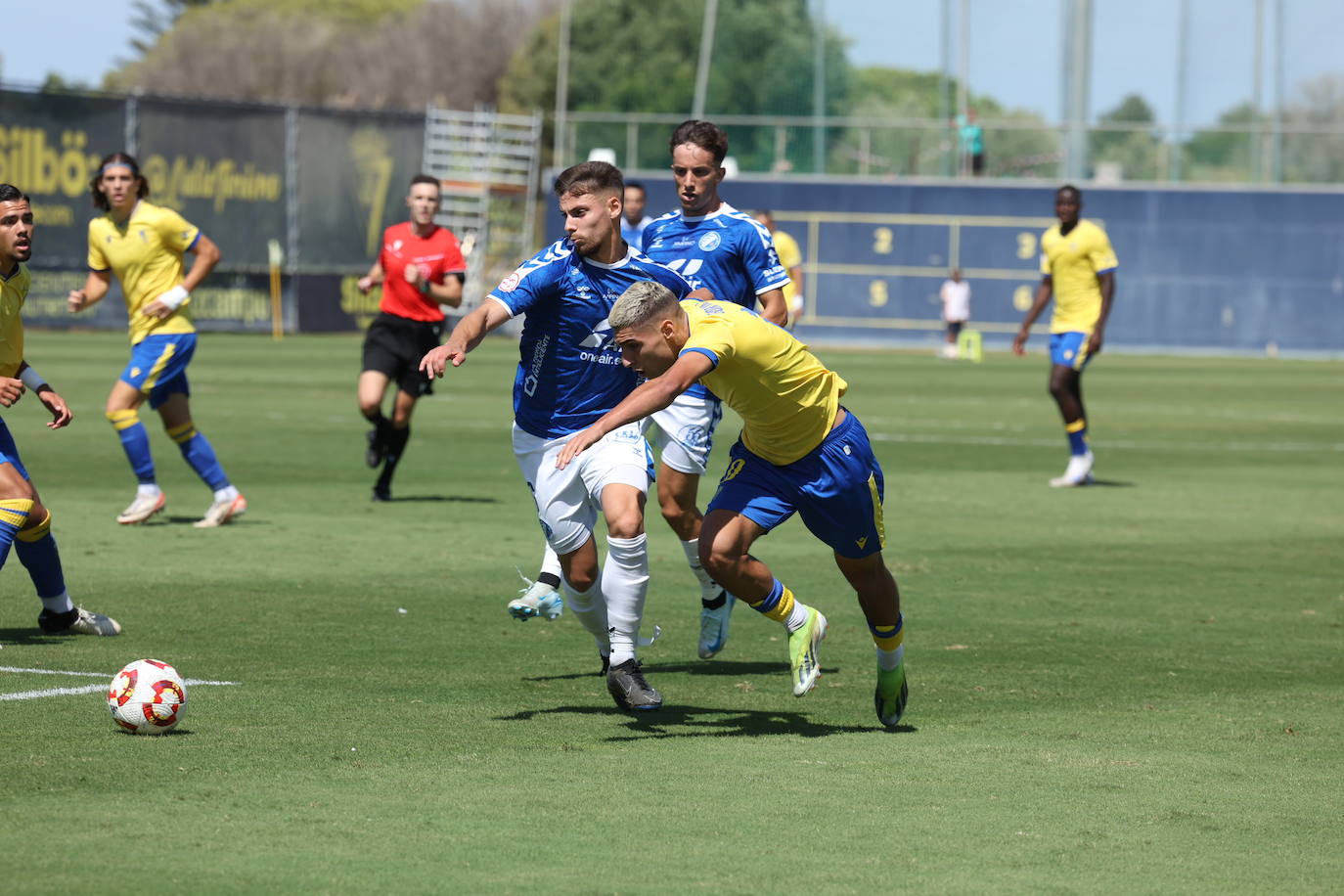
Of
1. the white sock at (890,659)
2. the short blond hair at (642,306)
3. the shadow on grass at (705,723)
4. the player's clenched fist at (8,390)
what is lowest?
the shadow on grass at (705,723)

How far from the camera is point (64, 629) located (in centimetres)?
843

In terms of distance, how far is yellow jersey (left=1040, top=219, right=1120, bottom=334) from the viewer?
56.2 ft

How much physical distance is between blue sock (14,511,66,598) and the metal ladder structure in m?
39.8

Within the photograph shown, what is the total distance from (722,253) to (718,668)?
2208 millimetres

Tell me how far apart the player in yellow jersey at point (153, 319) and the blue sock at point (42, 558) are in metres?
4.06

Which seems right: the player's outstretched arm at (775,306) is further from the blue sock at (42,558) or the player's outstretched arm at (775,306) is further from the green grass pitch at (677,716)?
the blue sock at (42,558)

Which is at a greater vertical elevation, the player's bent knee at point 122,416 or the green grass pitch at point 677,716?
the player's bent knee at point 122,416

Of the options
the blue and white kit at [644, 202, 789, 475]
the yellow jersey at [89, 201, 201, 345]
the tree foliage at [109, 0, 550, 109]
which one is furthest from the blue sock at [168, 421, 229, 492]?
the tree foliage at [109, 0, 550, 109]

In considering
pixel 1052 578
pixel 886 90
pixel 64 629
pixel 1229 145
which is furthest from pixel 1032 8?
pixel 64 629

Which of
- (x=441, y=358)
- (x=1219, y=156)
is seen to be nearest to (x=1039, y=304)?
(x=441, y=358)

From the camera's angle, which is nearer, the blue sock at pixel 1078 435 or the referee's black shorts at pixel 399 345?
the referee's black shorts at pixel 399 345

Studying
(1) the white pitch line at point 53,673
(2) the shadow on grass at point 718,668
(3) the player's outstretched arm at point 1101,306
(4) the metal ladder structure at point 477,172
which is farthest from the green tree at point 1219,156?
(1) the white pitch line at point 53,673

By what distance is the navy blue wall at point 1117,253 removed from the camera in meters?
47.4

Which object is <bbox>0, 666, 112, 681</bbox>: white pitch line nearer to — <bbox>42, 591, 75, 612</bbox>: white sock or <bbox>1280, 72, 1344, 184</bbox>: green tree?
<bbox>42, 591, 75, 612</bbox>: white sock
